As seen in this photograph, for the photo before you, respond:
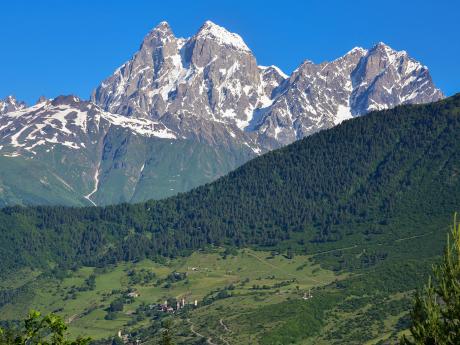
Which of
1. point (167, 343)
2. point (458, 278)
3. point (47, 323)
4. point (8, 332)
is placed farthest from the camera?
point (167, 343)

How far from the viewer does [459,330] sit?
311 ft

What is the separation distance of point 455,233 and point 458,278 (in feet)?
21.9

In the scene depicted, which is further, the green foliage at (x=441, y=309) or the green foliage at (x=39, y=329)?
the green foliage at (x=441, y=309)

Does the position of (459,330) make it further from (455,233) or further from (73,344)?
(73,344)

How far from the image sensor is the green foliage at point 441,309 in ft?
311

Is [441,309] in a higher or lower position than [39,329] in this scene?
lower

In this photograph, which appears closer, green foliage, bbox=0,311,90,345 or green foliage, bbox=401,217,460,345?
green foliage, bbox=0,311,90,345

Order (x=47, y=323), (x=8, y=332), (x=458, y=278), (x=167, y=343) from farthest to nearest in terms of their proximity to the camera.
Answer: (x=167, y=343), (x=8, y=332), (x=458, y=278), (x=47, y=323)

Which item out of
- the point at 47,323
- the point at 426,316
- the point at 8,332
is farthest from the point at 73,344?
the point at 426,316

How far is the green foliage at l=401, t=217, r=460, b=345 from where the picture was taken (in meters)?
94.8

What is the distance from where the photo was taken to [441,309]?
318 feet

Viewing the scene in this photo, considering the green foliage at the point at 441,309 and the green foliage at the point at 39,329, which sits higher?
the green foliage at the point at 39,329

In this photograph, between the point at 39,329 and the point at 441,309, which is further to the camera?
the point at 441,309

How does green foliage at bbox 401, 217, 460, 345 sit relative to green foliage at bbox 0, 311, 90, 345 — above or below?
below
